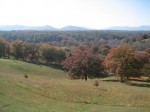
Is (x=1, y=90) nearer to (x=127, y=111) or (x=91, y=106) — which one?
(x=91, y=106)

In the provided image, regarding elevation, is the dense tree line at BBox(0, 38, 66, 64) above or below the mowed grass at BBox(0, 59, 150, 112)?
below

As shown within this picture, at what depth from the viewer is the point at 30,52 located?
12381 cm

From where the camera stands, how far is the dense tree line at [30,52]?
4803 inches

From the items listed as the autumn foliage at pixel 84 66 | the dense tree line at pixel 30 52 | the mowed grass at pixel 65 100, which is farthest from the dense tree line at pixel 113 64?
the dense tree line at pixel 30 52

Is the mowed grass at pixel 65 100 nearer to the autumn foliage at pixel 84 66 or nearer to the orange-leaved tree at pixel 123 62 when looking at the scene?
the orange-leaved tree at pixel 123 62

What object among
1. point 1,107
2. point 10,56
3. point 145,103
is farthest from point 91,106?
point 10,56

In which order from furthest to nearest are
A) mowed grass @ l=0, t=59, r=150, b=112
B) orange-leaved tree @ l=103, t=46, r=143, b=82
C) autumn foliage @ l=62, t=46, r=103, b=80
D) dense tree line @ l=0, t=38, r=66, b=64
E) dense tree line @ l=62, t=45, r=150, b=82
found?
1. dense tree line @ l=0, t=38, r=66, b=64
2. autumn foliage @ l=62, t=46, r=103, b=80
3. dense tree line @ l=62, t=45, r=150, b=82
4. orange-leaved tree @ l=103, t=46, r=143, b=82
5. mowed grass @ l=0, t=59, r=150, b=112

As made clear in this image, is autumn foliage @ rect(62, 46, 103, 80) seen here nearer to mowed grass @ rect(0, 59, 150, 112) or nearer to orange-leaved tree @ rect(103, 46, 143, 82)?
orange-leaved tree @ rect(103, 46, 143, 82)

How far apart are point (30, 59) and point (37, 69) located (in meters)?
35.8

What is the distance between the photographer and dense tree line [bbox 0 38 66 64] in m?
122

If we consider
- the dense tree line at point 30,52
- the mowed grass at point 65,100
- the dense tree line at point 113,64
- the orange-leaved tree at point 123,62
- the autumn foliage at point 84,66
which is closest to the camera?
the mowed grass at point 65,100

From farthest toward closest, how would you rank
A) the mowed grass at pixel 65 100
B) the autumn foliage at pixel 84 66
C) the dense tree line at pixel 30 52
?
the dense tree line at pixel 30 52
the autumn foliage at pixel 84 66
the mowed grass at pixel 65 100

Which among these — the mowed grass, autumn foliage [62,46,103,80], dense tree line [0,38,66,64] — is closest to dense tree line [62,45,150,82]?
autumn foliage [62,46,103,80]

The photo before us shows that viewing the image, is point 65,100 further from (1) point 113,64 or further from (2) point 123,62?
(1) point 113,64
